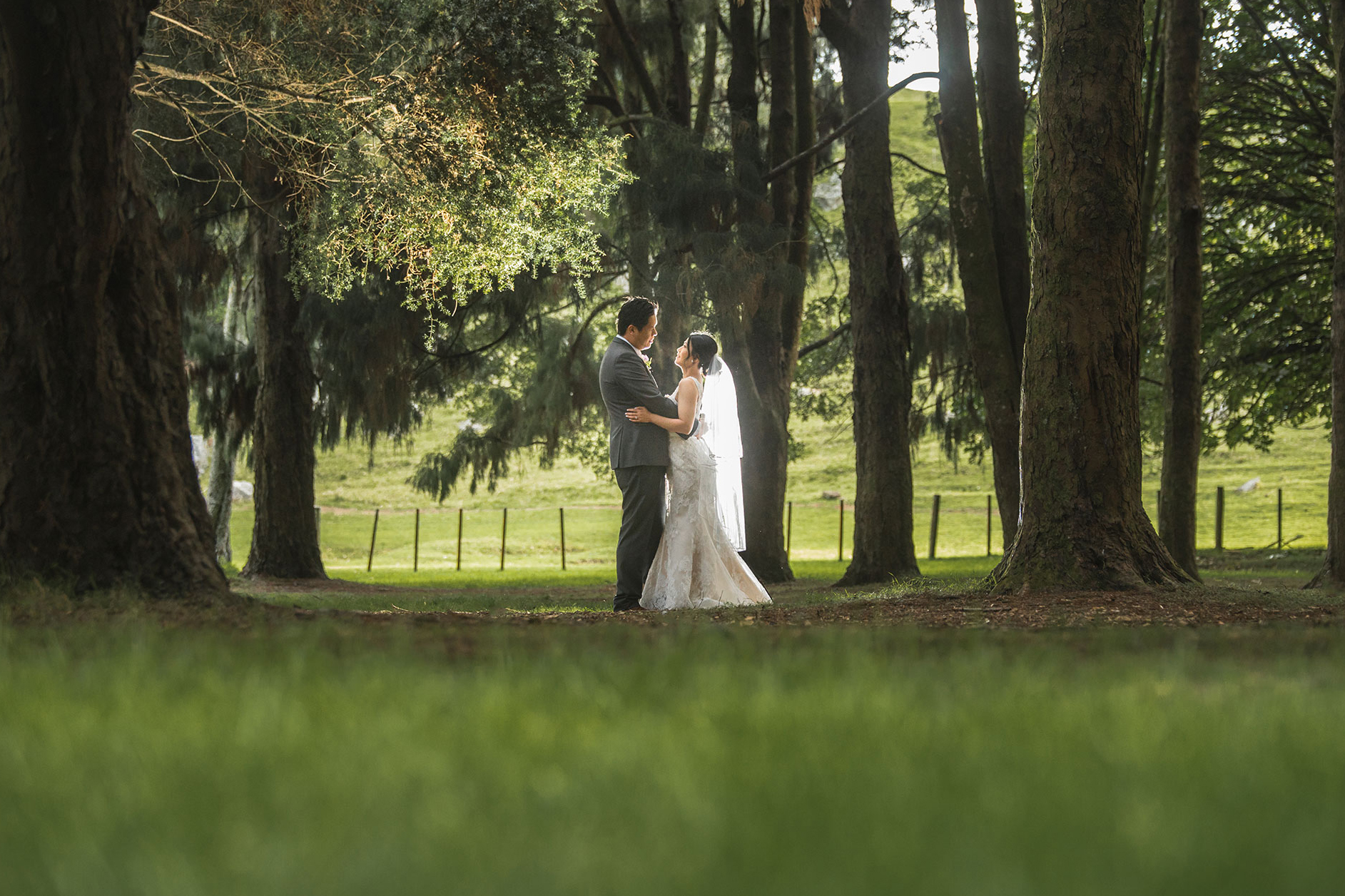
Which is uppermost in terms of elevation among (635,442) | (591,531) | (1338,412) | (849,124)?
(849,124)

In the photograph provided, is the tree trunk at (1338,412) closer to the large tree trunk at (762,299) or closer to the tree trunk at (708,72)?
the large tree trunk at (762,299)

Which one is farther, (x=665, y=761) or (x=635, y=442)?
(x=635, y=442)

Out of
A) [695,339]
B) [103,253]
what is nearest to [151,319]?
[103,253]

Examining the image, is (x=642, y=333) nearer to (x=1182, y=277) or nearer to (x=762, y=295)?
(x=762, y=295)

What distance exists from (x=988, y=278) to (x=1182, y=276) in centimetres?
328

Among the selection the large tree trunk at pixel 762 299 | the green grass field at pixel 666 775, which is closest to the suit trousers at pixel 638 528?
the green grass field at pixel 666 775

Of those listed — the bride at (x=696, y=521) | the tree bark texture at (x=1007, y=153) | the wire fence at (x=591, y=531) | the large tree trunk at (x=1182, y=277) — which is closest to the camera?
the bride at (x=696, y=521)

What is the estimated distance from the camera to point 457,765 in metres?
2.01

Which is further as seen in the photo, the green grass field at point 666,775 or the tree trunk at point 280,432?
the tree trunk at point 280,432

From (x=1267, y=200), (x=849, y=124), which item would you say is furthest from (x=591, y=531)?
(x=849, y=124)

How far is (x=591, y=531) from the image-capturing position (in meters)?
50.3

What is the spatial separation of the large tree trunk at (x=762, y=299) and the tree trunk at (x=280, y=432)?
19.3 ft

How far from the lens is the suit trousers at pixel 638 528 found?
8.05 m

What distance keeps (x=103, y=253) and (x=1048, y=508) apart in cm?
522
